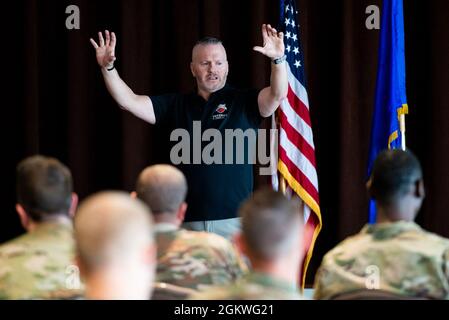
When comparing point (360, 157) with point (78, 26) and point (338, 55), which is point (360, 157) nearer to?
point (338, 55)

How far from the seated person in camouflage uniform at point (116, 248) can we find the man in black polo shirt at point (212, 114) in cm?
291

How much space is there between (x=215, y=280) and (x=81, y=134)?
367 centimetres

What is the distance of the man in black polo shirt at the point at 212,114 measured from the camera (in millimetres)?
4703

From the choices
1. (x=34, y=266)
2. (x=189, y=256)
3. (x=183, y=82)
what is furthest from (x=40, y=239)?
(x=183, y=82)

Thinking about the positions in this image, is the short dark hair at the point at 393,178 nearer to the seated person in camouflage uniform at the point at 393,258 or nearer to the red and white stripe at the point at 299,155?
the seated person in camouflage uniform at the point at 393,258

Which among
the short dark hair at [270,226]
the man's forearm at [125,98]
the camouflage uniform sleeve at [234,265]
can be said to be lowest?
the camouflage uniform sleeve at [234,265]

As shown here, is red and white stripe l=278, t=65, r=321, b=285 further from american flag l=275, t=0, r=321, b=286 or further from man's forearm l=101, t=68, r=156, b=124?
man's forearm l=101, t=68, r=156, b=124

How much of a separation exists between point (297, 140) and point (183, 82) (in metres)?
1.14

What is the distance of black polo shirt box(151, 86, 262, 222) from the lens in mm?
4719

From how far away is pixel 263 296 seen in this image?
2076mm

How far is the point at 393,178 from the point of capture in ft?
9.44

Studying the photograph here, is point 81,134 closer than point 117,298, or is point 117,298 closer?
point 117,298

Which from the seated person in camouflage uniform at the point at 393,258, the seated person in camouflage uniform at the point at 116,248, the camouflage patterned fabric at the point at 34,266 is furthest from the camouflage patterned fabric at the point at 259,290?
the camouflage patterned fabric at the point at 34,266
